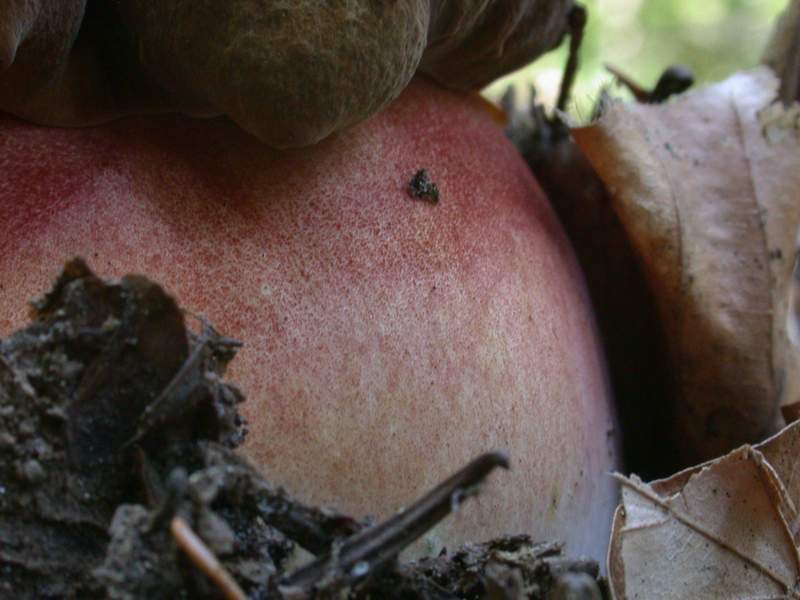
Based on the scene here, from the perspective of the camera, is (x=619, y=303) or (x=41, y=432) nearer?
(x=41, y=432)

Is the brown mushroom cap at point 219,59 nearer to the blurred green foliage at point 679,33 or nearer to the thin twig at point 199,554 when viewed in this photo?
the thin twig at point 199,554

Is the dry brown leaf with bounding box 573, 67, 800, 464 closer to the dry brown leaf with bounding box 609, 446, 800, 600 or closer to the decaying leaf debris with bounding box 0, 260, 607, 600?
the dry brown leaf with bounding box 609, 446, 800, 600

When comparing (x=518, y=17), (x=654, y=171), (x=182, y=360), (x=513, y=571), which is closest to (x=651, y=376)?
(x=654, y=171)

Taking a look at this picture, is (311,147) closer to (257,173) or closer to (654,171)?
(257,173)

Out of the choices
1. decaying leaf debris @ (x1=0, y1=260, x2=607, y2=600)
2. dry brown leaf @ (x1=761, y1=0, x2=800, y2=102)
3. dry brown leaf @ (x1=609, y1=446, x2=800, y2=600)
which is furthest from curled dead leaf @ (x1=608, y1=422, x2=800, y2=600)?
dry brown leaf @ (x1=761, y1=0, x2=800, y2=102)

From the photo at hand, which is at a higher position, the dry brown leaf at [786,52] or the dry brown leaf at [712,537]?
the dry brown leaf at [786,52]

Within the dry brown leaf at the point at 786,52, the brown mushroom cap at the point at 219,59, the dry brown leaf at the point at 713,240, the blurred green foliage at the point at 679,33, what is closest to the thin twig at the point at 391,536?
the brown mushroom cap at the point at 219,59

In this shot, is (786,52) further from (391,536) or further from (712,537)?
(391,536)
